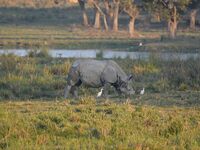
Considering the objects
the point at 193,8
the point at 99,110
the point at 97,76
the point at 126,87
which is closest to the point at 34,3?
the point at 193,8

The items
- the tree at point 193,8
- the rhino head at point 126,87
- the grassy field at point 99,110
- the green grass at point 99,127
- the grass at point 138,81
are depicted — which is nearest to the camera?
the green grass at point 99,127

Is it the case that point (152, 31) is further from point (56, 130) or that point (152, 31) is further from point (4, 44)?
point (56, 130)

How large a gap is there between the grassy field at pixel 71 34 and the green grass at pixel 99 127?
25686 millimetres

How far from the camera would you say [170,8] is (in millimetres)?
51156

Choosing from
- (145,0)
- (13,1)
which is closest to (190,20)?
(145,0)

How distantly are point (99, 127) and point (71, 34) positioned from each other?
42259 mm

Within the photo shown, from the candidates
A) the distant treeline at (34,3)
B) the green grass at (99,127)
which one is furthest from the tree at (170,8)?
the green grass at (99,127)

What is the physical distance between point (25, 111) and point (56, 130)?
2367 millimetres

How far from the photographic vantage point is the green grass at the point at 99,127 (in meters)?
11.1

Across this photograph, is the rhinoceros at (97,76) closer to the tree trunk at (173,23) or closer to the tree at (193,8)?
the tree trunk at (173,23)

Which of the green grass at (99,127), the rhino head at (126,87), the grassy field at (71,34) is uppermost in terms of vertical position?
the green grass at (99,127)

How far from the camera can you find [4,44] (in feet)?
141

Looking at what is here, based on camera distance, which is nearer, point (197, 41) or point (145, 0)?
point (197, 41)

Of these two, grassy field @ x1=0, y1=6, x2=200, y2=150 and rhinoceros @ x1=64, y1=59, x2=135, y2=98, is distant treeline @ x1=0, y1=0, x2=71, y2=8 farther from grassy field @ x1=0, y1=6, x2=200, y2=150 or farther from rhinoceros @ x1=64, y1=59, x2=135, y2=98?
rhinoceros @ x1=64, y1=59, x2=135, y2=98
